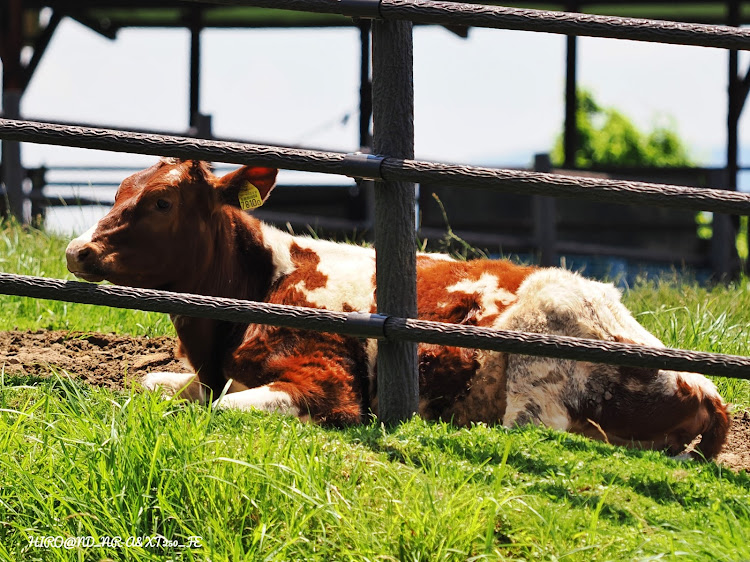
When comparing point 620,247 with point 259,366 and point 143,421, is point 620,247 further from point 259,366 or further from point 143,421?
point 143,421

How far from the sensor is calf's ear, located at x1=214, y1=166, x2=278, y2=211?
439 cm

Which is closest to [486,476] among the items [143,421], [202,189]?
[143,421]

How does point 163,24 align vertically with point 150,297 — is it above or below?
above

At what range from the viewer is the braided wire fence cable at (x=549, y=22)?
3494 millimetres

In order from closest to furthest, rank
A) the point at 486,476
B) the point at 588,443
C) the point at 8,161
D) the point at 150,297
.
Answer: the point at 486,476 < the point at 588,443 < the point at 150,297 < the point at 8,161

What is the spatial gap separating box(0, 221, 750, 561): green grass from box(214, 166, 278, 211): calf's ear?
4.45 feet

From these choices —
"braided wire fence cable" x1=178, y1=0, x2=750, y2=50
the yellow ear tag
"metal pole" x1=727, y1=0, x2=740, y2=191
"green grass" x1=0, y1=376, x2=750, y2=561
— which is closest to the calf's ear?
the yellow ear tag

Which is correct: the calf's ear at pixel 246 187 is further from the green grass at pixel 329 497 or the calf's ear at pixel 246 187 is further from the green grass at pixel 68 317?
the green grass at pixel 329 497

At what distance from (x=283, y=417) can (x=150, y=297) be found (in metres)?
0.67

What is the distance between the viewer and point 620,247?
13406mm

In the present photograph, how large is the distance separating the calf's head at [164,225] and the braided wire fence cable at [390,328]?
0.41m

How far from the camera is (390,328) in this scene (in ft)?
11.4

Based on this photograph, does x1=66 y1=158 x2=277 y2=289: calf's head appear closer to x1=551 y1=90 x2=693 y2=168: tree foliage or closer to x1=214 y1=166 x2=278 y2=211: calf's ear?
x1=214 y1=166 x2=278 y2=211: calf's ear

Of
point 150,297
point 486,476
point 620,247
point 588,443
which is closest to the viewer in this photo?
point 486,476
